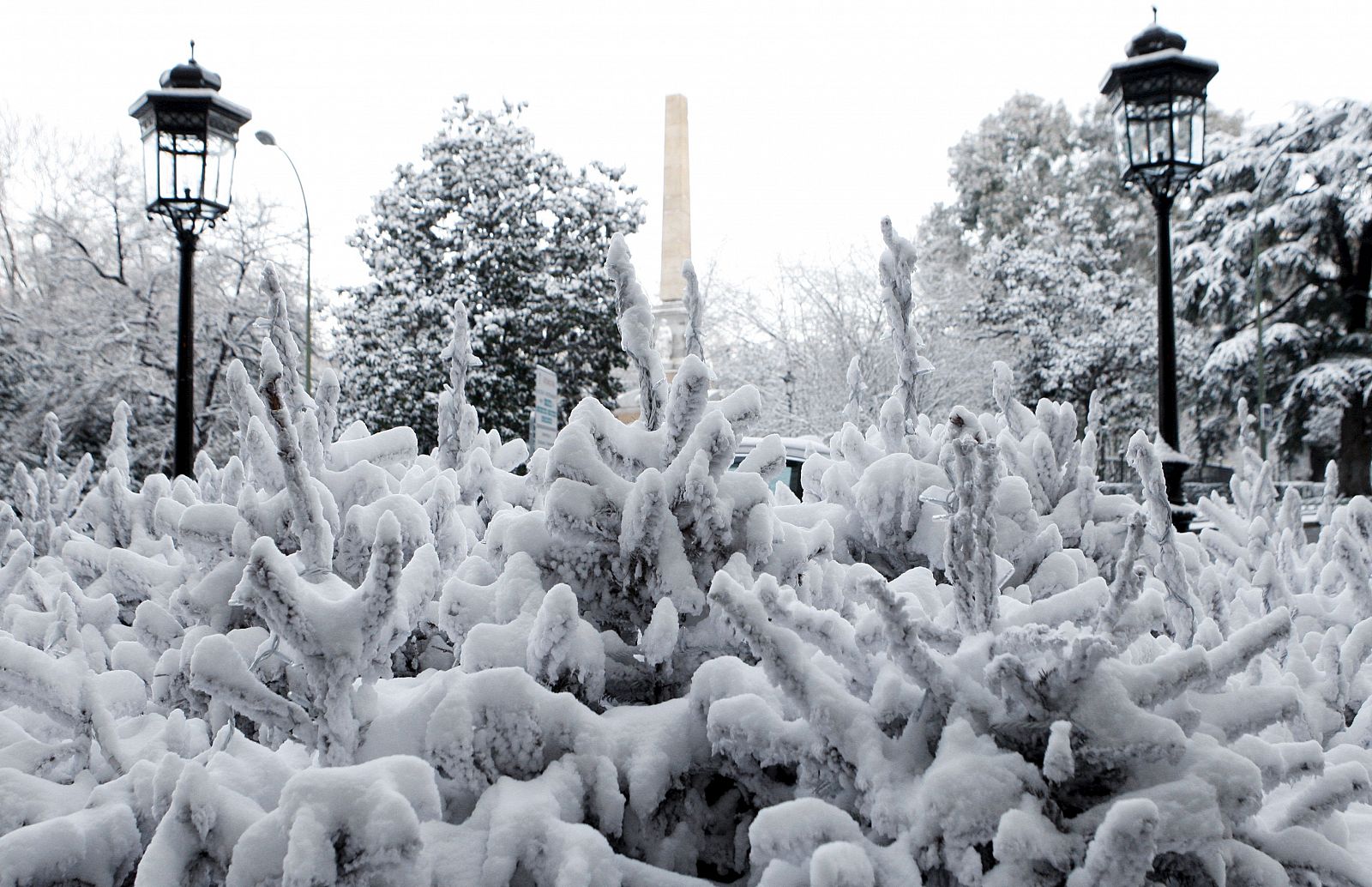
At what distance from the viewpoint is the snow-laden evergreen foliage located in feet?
3.82

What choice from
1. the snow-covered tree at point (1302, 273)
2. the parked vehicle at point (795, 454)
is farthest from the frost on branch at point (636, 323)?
the snow-covered tree at point (1302, 273)

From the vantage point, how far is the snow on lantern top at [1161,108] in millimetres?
8375

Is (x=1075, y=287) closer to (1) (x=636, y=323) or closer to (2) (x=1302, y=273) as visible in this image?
(2) (x=1302, y=273)

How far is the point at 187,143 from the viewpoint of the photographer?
388 inches

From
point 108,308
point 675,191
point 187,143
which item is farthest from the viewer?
point 675,191

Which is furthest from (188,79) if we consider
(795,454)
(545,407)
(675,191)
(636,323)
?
(675,191)

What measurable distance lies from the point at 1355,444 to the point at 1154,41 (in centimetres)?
2218

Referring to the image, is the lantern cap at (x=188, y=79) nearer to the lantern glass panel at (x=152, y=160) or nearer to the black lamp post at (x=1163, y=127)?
the lantern glass panel at (x=152, y=160)

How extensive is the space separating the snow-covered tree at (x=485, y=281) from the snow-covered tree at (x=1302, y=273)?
16414 millimetres

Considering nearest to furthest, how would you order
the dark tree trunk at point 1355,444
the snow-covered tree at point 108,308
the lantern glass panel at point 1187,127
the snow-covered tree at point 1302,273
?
the lantern glass panel at point 1187,127, the snow-covered tree at point 108,308, the snow-covered tree at point 1302,273, the dark tree trunk at point 1355,444

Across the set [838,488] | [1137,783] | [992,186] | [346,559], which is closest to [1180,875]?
[1137,783]

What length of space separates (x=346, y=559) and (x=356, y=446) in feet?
2.20

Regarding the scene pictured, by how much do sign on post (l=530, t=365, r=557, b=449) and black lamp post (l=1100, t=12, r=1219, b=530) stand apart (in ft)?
18.2

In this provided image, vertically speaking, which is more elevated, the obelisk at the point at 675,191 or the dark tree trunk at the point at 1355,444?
the obelisk at the point at 675,191
